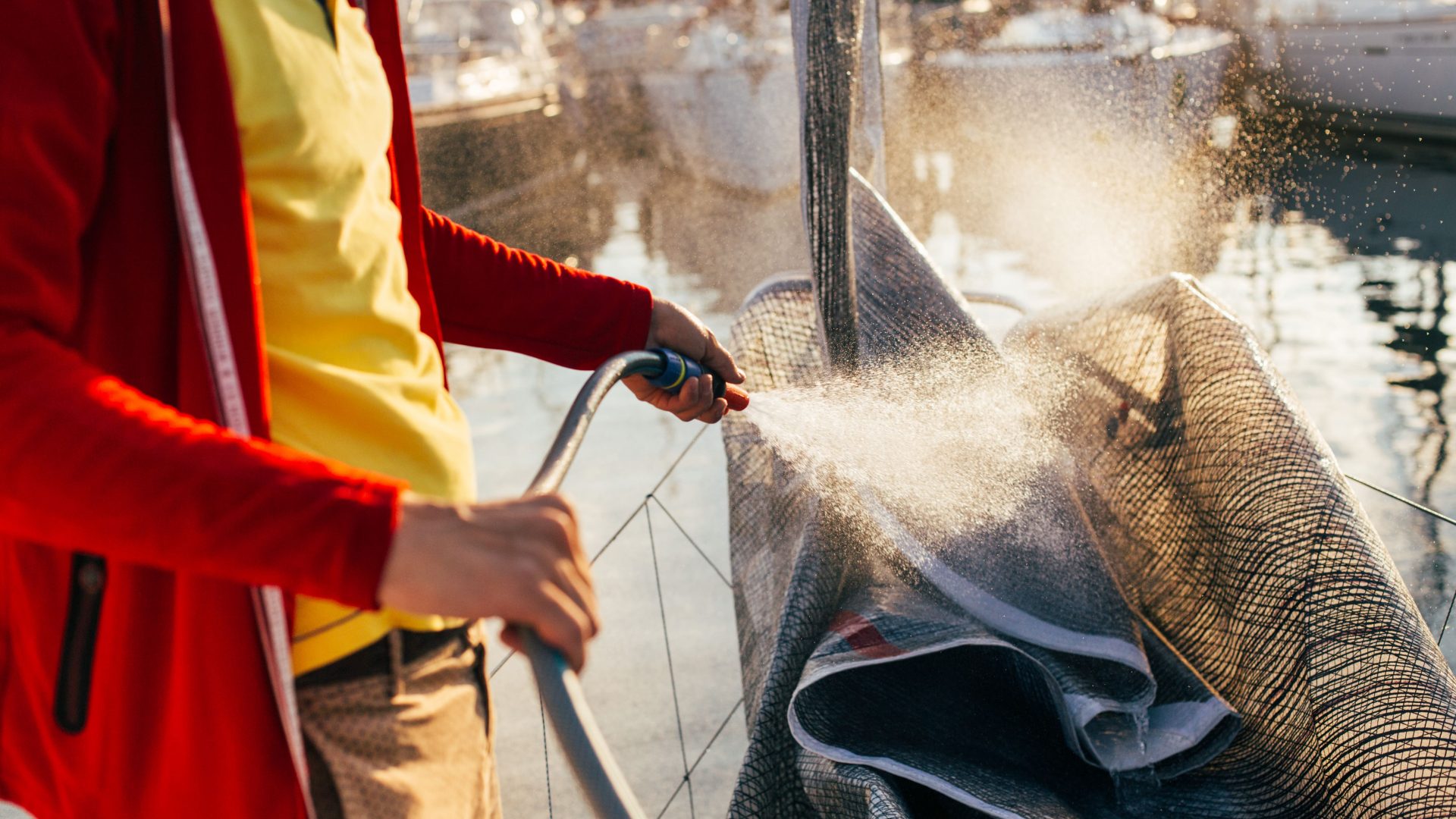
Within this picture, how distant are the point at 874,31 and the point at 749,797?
144 cm

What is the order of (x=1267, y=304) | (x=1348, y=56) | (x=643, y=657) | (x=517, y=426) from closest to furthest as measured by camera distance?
1. (x=643, y=657)
2. (x=517, y=426)
3. (x=1267, y=304)
4. (x=1348, y=56)

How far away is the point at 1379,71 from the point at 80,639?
1070cm

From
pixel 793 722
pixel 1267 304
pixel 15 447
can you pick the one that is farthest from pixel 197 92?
pixel 1267 304

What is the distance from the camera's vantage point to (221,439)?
0.53 meters

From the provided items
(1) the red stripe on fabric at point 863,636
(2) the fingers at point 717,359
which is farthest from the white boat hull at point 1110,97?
(2) the fingers at point 717,359

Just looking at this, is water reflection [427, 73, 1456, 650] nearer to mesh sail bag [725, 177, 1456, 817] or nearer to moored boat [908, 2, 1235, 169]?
moored boat [908, 2, 1235, 169]

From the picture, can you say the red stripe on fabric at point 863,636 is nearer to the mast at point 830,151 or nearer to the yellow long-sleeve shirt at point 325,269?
the mast at point 830,151

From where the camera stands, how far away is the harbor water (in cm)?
244

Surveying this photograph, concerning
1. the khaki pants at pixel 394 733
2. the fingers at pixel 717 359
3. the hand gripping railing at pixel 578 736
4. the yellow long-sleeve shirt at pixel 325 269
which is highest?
the yellow long-sleeve shirt at pixel 325 269

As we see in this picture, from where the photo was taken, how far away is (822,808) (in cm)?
141

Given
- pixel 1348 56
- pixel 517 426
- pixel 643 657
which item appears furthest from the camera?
pixel 1348 56

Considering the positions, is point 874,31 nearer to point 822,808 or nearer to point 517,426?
point 822,808

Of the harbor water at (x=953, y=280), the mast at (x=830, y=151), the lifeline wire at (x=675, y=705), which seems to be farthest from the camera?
the harbor water at (x=953, y=280)

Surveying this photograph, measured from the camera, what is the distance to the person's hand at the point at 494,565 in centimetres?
53
